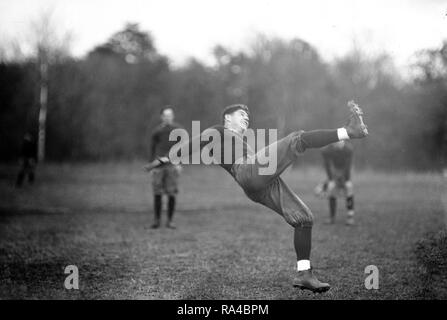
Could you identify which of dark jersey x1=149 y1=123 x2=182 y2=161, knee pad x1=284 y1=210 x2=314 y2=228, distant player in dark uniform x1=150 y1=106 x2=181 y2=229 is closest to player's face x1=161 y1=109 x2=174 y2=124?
distant player in dark uniform x1=150 y1=106 x2=181 y2=229

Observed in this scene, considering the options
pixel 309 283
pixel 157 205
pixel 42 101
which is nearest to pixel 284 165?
pixel 309 283

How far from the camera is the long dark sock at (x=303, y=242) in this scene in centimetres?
530

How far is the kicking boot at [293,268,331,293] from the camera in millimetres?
5031

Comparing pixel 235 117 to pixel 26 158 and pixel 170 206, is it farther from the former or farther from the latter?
pixel 26 158

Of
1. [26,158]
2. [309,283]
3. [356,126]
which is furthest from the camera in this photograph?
[26,158]

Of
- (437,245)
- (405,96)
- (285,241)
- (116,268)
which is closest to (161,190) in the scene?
(285,241)

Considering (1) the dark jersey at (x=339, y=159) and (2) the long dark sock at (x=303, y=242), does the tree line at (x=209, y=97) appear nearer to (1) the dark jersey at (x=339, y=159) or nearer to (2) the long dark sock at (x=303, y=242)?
(1) the dark jersey at (x=339, y=159)

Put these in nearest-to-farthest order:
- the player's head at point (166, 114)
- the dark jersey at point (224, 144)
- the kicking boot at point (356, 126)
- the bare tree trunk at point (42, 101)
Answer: the kicking boot at point (356, 126)
the dark jersey at point (224, 144)
the player's head at point (166, 114)
the bare tree trunk at point (42, 101)

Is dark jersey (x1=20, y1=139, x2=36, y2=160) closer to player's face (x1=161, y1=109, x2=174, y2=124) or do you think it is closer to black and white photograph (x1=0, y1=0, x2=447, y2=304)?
black and white photograph (x1=0, y1=0, x2=447, y2=304)

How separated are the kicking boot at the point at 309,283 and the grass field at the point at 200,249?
32 cm

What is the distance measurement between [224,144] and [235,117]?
40 centimetres

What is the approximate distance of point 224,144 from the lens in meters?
5.69

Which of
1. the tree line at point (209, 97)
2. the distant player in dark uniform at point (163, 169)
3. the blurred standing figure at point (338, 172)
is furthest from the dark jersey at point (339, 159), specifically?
the tree line at point (209, 97)

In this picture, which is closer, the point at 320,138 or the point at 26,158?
the point at 320,138
